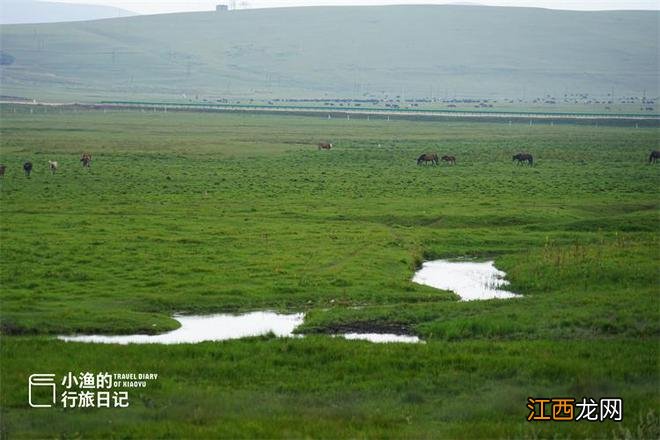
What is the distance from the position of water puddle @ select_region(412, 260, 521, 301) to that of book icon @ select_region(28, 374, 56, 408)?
34.7 feet

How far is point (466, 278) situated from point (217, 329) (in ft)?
26.1

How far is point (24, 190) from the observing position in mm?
39156

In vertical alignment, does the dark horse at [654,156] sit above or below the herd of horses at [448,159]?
above

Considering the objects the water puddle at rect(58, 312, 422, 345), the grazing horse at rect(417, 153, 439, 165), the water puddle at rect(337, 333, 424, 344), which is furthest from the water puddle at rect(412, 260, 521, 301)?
the grazing horse at rect(417, 153, 439, 165)

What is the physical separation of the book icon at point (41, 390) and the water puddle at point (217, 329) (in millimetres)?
2747

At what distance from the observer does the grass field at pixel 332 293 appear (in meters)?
13.3

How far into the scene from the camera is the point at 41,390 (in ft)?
46.1

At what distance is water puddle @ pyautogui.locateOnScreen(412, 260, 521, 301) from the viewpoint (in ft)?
75.3

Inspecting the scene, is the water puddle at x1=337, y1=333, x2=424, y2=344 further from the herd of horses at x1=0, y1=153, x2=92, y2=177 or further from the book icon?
the herd of horses at x1=0, y1=153, x2=92, y2=177

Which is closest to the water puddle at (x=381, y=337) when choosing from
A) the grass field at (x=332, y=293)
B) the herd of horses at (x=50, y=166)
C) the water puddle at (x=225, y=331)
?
the water puddle at (x=225, y=331)

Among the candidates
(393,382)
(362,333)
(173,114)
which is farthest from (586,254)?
(173,114)

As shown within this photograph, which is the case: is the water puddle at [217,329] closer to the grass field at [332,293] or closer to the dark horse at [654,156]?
the grass field at [332,293]

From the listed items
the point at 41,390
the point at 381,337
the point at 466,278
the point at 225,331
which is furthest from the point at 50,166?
the point at 41,390

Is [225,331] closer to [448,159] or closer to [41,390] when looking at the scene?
[41,390]
